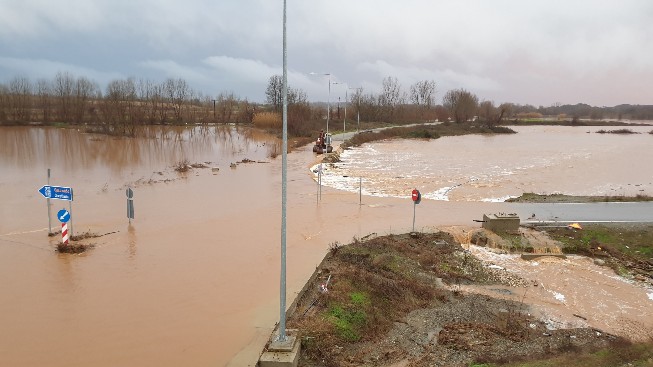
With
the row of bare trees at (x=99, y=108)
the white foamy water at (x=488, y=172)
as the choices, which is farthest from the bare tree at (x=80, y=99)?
the white foamy water at (x=488, y=172)

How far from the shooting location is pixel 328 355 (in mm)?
8695

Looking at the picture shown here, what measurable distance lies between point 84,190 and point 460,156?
37.3 metres

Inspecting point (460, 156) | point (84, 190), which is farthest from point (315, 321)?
point (460, 156)

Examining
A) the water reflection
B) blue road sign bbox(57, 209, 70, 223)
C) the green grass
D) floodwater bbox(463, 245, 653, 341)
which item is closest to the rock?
floodwater bbox(463, 245, 653, 341)

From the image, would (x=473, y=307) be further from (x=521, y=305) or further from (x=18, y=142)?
(x=18, y=142)

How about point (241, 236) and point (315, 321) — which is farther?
point (241, 236)

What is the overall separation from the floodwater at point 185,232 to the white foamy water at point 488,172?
24cm

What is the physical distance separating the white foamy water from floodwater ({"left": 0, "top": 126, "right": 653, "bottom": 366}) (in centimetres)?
24

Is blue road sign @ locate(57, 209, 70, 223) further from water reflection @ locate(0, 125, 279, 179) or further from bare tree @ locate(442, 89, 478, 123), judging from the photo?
bare tree @ locate(442, 89, 478, 123)

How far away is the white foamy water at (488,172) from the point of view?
2923cm

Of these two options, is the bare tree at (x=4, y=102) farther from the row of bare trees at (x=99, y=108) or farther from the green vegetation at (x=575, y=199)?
the green vegetation at (x=575, y=199)

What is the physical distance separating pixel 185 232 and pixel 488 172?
27.1 m

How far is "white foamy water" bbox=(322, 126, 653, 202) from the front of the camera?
29234mm

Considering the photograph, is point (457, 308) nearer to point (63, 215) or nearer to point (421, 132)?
point (63, 215)
